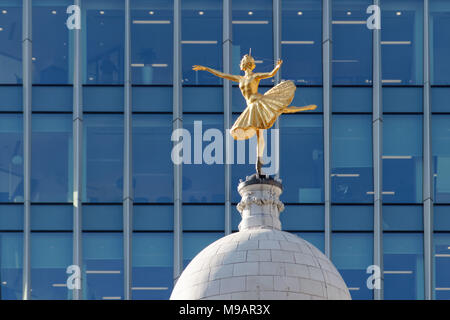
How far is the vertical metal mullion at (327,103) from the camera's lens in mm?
59750

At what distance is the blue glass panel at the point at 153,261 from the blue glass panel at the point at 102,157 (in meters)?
2.14

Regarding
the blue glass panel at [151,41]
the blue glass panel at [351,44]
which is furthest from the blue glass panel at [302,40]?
the blue glass panel at [151,41]

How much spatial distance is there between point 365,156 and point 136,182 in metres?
9.24

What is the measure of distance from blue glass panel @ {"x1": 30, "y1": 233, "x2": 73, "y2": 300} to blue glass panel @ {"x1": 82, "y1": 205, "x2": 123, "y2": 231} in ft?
3.07

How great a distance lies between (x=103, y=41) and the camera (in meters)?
62.1

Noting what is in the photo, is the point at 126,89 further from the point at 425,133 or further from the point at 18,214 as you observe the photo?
the point at 425,133

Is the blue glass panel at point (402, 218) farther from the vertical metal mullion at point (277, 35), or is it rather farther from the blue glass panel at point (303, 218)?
the vertical metal mullion at point (277, 35)

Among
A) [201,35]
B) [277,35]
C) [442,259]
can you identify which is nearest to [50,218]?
[201,35]

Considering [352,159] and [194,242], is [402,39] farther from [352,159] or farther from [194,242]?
[194,242]

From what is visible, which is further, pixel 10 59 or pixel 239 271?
pixel 10 59

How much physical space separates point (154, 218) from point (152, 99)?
4.89 meters
